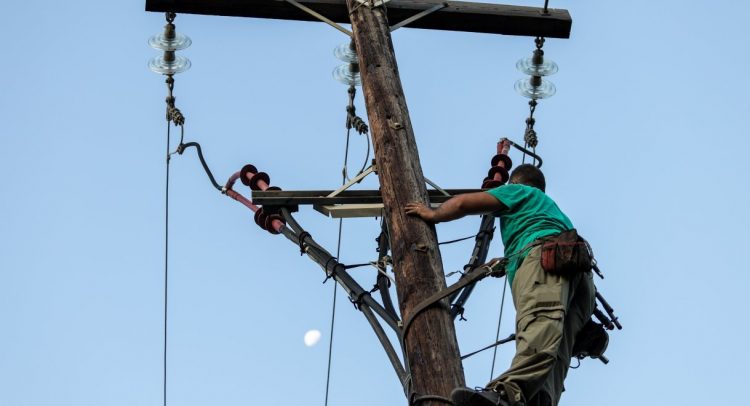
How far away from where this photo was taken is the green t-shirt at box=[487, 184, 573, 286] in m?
7.83

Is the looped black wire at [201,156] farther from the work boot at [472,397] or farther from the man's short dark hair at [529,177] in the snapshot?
the work boot at [472,397]

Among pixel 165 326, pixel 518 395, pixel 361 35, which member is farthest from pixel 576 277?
pixel 165 326

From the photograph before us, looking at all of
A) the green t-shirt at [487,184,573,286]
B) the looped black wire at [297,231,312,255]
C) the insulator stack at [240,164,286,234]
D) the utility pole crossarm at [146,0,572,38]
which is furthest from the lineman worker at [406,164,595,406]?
the utility pole crossarm at [146,0,572,38]

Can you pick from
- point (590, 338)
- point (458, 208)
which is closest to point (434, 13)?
point (458, 208)

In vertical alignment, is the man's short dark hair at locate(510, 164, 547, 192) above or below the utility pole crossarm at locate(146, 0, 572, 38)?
below

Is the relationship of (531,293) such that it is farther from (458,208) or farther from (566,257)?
(458,208)

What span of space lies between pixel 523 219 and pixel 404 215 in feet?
2.06

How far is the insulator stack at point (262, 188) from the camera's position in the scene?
941 centimetres

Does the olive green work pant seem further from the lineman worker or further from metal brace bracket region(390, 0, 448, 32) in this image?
metal brace bracket region(390, 0, 448, 32)

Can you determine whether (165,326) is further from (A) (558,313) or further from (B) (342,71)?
(A) (558,313)

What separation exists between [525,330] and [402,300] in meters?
0.63

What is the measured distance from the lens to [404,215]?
7.84 meters

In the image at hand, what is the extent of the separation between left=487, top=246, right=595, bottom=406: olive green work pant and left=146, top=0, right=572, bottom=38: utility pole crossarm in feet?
9.95

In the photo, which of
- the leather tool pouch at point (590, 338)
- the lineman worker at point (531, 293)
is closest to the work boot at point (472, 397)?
the lineman worker at point (531, 293)
